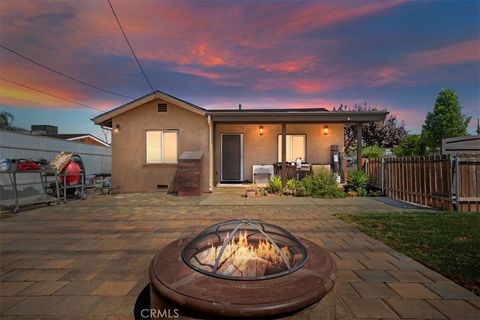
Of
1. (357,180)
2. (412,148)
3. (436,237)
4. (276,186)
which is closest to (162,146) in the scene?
(276,186)

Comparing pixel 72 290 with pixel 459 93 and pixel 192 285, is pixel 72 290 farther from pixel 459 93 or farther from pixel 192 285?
pixel 459 93

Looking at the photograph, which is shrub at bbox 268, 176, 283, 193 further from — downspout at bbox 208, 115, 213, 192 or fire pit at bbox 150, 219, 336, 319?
fire pit at bbox 150, 219, 336, 319

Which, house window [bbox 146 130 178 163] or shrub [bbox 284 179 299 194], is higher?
house window [bbox 146 130 178 163]

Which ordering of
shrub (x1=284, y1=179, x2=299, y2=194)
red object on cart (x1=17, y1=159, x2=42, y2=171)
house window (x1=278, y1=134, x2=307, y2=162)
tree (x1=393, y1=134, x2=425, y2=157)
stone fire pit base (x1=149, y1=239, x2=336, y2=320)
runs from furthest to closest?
tree (x1=393, y1=134, x2=425, y2=157) → house window (x1=278, y1=134, x2=307, y2=162) → shrub (x1=284, y1=179, x2=299, y2=194) → red object on cart (x1=17, y1=159, x2=42, y2=171) → stone fire pit base (x1=149, y1=239, x2=336, y2=320)

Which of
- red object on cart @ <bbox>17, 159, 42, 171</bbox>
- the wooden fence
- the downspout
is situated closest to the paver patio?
the wooden fence

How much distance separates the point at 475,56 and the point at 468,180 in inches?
304

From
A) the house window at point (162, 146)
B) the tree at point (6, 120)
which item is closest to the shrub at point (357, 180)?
the house window at point (162, 146)

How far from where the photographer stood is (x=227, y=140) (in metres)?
13.4

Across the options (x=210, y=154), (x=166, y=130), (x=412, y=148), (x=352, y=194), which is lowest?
(x=352, y=194)

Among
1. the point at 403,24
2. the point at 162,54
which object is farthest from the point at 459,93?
the point at 162,54

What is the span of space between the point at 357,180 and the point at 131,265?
913cm

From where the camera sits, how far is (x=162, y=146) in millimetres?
11883

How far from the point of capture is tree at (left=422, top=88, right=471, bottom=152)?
2575cm

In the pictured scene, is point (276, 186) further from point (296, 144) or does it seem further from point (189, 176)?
point (296, 144)
